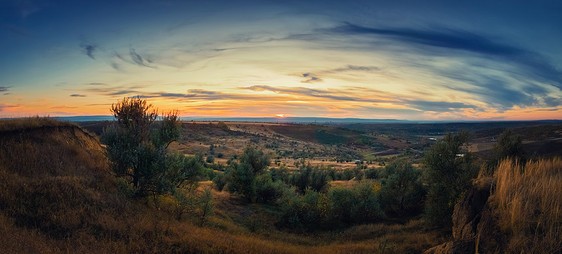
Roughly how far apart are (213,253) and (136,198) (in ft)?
18.3

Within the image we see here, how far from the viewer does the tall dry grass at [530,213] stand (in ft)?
15.7

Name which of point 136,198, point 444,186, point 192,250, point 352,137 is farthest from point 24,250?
point 352,137

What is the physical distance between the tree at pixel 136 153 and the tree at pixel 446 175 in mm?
12067

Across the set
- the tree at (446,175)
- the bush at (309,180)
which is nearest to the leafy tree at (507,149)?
the tree at (446,175)

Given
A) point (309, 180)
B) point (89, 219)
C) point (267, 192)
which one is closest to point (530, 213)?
point (89, 219)

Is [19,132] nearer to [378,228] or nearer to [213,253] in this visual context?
[213,253]

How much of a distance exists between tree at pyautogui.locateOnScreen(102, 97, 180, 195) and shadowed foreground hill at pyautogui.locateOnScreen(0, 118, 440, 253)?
76 cm

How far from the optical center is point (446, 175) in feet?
41.8

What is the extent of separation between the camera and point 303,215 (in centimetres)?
1437

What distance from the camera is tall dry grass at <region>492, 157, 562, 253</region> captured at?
189 inches

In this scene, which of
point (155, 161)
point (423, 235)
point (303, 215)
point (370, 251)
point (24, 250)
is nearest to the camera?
point (24, 250)

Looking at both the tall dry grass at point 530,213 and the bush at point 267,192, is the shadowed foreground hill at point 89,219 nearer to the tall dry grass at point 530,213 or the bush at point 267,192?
the tall dry grass at point 530,213

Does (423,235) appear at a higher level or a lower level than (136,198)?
lower

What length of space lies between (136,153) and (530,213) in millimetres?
12914
